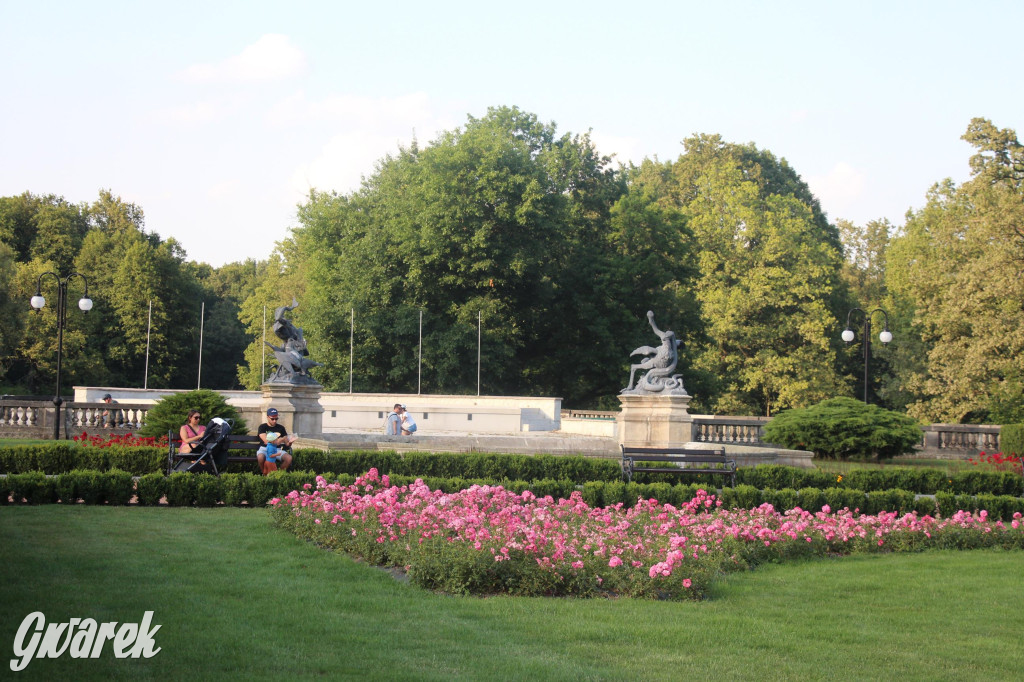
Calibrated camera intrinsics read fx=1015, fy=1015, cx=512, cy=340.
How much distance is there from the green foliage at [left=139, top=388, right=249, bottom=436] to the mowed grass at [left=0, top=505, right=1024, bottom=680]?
355 inches

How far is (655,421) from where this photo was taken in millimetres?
25188

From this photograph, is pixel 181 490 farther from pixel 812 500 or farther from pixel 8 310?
pixel 8 310

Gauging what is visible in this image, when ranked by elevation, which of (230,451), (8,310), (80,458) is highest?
(8,310)

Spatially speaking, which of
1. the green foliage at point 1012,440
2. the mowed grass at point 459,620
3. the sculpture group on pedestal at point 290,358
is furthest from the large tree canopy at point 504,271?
the mowed grass at point 459,620

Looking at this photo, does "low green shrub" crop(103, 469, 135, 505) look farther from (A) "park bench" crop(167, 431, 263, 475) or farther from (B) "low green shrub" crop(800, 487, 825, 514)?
(B) "low green shrub" crop(800, 487, 825, 514)

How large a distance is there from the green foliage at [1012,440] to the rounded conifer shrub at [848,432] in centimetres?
304

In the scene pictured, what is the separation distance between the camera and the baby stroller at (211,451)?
16.1m

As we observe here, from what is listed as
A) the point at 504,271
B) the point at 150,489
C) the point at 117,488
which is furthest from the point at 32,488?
the point at 504,271

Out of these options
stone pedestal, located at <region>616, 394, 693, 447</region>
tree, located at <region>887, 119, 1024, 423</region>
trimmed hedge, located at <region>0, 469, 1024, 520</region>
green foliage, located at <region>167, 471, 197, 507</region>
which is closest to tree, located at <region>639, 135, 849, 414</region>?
tree, located at <region>887, 119, 1024, 423</region>

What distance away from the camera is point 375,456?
1836 cm

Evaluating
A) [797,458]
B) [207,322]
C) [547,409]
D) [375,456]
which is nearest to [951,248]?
[547,409]

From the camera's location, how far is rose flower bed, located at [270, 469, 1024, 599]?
31.9 ft

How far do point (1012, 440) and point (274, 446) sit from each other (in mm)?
20954

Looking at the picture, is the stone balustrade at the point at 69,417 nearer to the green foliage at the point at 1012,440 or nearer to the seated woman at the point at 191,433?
the seated woman at the point at 191,433
